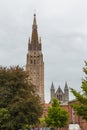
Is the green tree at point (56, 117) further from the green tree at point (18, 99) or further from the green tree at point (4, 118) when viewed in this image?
the green tree at point (4, 118)

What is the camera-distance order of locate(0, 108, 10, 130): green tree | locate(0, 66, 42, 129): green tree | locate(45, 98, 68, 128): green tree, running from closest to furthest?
locate(0, 108, 10, 130): green tree → locate(0, 66, 42, 129): green tree → locate(45, 98, 68, 128): green tree

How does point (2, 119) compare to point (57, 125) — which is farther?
point (57, 125)

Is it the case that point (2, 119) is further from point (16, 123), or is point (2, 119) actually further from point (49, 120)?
point (49, 120)

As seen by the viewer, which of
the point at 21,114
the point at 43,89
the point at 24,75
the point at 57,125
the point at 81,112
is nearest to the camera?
the point at 81,112

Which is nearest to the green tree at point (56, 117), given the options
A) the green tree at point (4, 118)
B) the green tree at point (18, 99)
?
the green tree at point (18, 99)

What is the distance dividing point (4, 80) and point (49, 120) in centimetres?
1654

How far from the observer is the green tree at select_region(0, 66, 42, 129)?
52375mm

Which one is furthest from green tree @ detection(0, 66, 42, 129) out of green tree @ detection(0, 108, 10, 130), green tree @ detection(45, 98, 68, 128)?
green tree @ detection(45, 98, 68, 128)

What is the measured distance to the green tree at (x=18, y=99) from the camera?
52375 millimetres

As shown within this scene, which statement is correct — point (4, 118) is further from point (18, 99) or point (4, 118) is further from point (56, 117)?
point (56, 117)

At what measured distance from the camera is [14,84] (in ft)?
177

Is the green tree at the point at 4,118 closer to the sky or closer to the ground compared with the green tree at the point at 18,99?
closer to the ground

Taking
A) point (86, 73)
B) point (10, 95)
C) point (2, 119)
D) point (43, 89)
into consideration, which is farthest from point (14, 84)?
point (43, 89)

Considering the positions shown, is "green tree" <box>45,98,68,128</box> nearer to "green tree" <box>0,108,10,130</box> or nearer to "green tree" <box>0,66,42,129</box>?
"green tree" <box>0,66,42,129</box>
